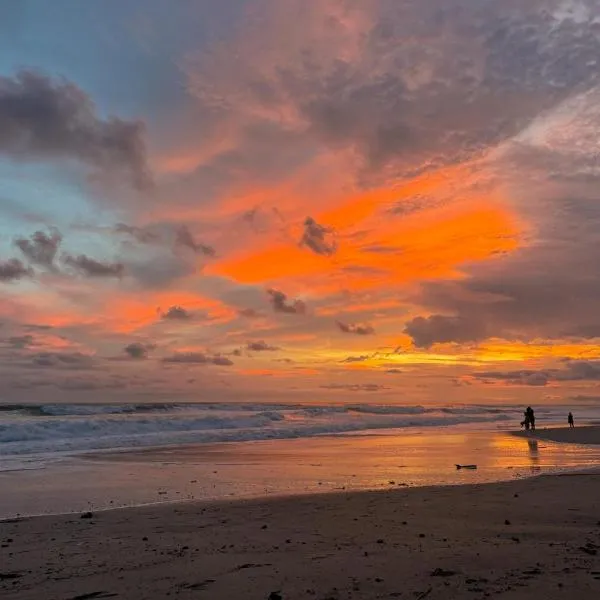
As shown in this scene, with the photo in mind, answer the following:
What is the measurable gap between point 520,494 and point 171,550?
7243 millimetres

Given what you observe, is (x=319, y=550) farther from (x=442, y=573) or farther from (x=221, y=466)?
(x=221, y=466)

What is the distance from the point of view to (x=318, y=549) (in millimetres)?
7480

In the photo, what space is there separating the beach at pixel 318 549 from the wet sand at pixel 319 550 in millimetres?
21

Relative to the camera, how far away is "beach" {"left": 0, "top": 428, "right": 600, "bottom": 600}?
593cm

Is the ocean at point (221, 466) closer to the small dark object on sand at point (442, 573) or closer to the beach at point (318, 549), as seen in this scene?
the beach at point (318, 549)

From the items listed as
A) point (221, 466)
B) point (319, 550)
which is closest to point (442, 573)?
point (319, 550)

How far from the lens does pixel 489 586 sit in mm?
5797

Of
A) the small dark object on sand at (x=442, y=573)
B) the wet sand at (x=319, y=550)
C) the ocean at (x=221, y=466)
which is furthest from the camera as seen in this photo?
the ocean at (x=221, y=466)

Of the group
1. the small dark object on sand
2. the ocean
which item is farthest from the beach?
the ocean

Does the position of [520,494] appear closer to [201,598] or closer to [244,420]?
[201,598]

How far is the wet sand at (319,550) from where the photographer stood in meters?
5.91

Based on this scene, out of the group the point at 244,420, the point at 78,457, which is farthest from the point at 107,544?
the point at 244,420

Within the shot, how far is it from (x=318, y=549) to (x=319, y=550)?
6 cm

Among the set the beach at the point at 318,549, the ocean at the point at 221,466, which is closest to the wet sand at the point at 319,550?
the beach at the point at 318,549
